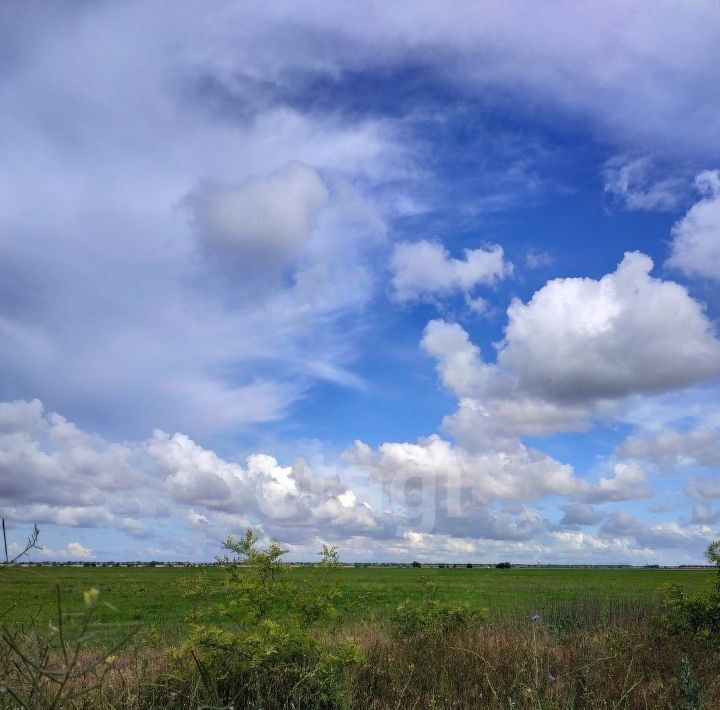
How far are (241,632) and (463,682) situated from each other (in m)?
3.14

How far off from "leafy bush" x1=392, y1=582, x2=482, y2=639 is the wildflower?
10604 millimetres

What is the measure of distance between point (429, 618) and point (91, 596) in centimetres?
1117

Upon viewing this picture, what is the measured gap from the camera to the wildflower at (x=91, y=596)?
1.88 metres

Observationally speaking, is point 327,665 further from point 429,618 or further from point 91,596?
point 91,596

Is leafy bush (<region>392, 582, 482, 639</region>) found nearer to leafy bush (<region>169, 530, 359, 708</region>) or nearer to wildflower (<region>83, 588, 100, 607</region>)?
leafy bush (<region>169, 530, 359, 708</region>)

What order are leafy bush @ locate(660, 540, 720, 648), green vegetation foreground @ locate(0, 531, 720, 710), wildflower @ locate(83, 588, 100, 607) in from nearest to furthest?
1. wildflower @ locate(83, 588, 100, 607)
2. green vegetation foreground @ locate(0, 531, 720, 710)
3. leafy bush @ locate(660, 540, 720, 648)

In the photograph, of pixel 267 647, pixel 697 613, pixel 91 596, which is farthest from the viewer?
pixel 697 613

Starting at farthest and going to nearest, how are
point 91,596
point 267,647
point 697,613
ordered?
point 697,613
point 267,647
point 91,596

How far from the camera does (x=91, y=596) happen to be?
193 cm

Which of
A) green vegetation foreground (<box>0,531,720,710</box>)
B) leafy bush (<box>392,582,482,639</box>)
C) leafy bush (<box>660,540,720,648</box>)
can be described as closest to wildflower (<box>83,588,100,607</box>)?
green vegetation foreground (<box>0,531,720,710</box>)

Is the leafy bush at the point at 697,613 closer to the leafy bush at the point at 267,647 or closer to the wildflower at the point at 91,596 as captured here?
the leafy bush at the point at 267,647

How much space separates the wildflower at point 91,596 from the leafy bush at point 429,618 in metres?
10.6

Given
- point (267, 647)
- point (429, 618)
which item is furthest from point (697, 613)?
point (267, 647)

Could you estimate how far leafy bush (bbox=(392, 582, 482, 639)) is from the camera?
1201 cm
